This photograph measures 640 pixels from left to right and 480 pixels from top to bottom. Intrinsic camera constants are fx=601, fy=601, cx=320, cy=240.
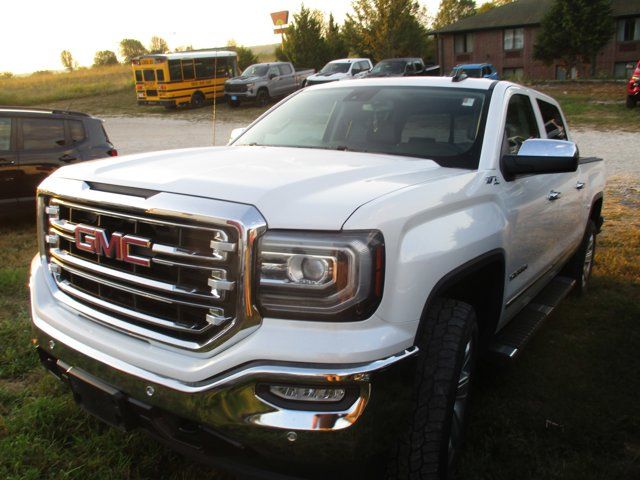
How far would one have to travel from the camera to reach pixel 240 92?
86.3 feet

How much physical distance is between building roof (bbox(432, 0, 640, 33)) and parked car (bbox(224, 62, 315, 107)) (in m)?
20.1

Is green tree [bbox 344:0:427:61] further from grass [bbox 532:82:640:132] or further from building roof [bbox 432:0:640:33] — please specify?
grass [bbox 532:82:640:132]

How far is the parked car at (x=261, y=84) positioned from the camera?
26281 mm

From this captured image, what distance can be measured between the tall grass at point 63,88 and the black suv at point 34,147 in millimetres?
25081

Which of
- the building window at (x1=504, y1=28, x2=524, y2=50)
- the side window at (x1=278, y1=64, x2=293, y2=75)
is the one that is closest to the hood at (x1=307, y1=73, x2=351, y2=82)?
the side window at (x1=278, y1=64, x2=293, y2=75)

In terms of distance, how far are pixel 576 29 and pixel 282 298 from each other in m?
36.3

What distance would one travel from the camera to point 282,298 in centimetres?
201

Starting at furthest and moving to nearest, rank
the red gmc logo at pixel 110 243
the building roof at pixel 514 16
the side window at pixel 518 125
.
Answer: the building roof at pixel 514 16
the side window at pixel 518 125
the red gmc logo at pixel 110 243

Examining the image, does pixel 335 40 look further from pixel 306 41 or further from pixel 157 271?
pixel 157 271

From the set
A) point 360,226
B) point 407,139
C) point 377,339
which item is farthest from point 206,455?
point 407,139

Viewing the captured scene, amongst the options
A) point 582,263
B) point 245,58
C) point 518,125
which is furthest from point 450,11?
point 518,125

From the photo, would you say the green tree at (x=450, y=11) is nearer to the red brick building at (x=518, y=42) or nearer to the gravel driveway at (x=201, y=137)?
the red brick building at (x=518, y=42)

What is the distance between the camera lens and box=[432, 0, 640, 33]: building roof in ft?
131

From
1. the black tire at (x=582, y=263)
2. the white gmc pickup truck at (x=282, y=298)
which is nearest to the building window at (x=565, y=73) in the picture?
the black tire at (x=582, y=263)
